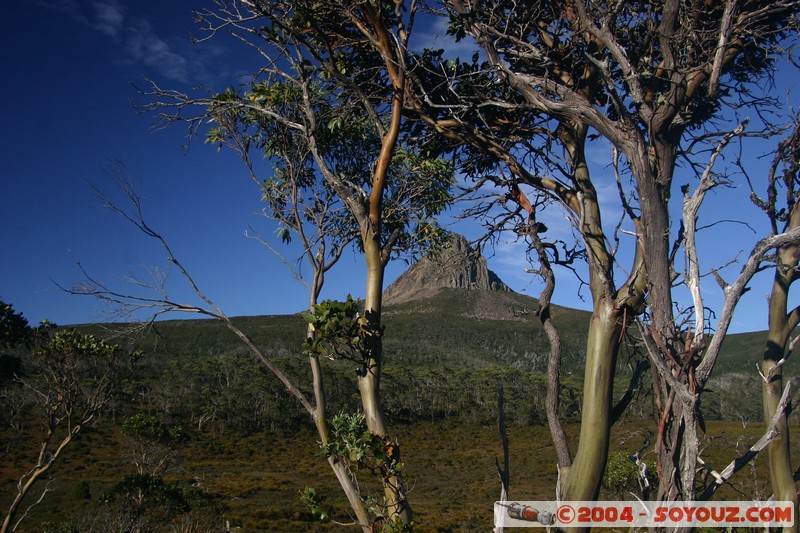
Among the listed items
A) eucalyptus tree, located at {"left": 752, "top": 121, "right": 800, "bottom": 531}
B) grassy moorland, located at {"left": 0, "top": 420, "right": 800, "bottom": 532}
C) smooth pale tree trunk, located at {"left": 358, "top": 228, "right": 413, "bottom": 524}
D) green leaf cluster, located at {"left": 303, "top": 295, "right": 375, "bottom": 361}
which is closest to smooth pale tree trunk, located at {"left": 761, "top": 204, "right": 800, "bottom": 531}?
eucalyptus tree, located at {"left": 752, "top": 121, "right": 800, "bottom": 531}

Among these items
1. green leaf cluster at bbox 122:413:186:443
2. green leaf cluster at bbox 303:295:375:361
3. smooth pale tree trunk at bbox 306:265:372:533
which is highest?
green leaf cluster at bbox 303:295:375:361

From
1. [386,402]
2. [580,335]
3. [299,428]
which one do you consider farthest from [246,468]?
[580,335]

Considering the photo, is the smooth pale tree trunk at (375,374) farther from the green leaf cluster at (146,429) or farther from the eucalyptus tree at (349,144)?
the green leaf cluster at (146,429)

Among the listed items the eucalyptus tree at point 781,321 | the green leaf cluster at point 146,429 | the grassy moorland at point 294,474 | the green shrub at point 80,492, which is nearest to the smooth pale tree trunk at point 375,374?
the eucalyptus tree at point 781,321

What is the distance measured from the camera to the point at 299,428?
2489 inches

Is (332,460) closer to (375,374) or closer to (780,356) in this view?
(375,374)

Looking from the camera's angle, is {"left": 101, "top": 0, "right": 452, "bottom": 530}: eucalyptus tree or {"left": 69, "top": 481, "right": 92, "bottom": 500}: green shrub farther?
{"left": 69, "top": 481, "right": 92, "bottom": 500}: green shrub

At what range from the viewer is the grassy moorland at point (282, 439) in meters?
24.9

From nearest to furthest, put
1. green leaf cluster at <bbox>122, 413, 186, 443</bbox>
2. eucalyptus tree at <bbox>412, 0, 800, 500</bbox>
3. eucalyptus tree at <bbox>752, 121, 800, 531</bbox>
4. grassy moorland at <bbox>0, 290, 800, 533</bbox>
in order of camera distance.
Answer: eucalyptus tree at <bbox>412, 0, 800, 500</bbox>, eucalyptus tree at <bbox>752, 121, 800, 531</bbox>, green leaf cluster at <bbox>122, 413, 186, 443</bbox>, grassy moorland at <bbox>0, 290, 800, 533</bbox>

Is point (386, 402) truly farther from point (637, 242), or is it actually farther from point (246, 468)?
point (637, 242)

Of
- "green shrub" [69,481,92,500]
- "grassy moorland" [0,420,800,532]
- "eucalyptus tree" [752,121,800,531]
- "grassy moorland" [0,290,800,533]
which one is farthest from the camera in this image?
"green shrub" [69,481,92,500]

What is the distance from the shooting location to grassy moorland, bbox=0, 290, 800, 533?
81.7 ft

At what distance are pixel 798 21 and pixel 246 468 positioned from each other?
4834 cm

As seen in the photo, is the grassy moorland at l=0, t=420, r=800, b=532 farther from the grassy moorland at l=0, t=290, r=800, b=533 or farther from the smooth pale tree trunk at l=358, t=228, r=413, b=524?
the smooth pale tree trunk at l=358, t=228, r=413, b=524
